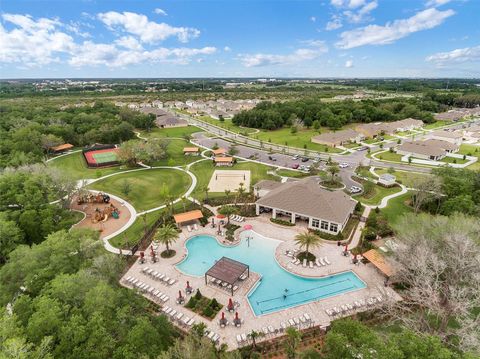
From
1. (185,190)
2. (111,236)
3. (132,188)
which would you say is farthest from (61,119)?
(111,236)

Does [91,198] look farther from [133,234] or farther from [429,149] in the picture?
[429,149]

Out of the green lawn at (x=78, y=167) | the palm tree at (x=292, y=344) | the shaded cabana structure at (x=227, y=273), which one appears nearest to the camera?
the palm tree at (x=292, y=344)

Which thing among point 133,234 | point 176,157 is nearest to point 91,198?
point 133,234

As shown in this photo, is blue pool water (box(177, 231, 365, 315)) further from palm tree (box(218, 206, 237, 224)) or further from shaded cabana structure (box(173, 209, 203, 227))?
palm tree (box(218, 206, 237, 224))

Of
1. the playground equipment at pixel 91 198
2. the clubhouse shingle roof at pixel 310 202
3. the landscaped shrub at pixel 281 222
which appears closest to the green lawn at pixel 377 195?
the clubhouse shingle roof at pixel 310 202

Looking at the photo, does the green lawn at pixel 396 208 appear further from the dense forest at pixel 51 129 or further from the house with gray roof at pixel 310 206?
the dense forest at pixel 51 129
